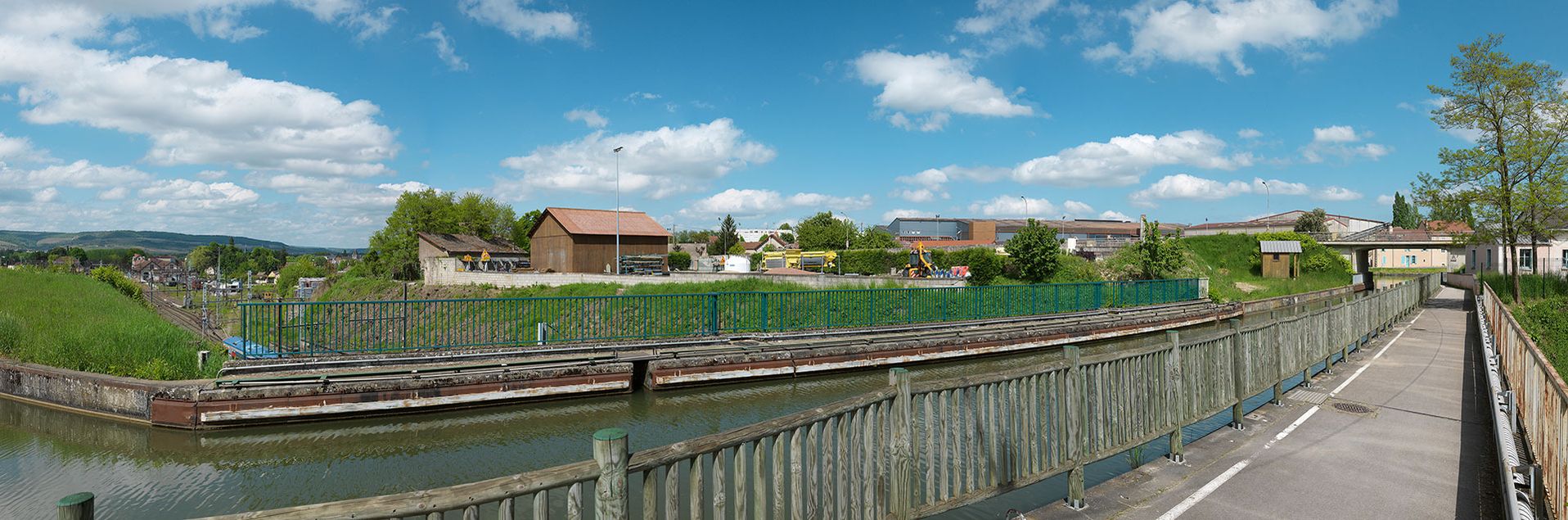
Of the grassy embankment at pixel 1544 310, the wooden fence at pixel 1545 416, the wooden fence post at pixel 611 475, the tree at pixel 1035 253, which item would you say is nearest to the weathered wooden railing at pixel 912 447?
the wooden fence post at pixel 611 475

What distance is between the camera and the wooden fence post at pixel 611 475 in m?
2.75

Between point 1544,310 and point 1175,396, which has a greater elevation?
point 1175,396

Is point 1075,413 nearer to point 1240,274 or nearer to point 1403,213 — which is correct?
point 1240,274

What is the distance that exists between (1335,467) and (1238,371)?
1.46 meters

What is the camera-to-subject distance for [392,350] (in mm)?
13422

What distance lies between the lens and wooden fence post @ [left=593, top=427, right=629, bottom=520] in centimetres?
275

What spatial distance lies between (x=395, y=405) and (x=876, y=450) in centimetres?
990

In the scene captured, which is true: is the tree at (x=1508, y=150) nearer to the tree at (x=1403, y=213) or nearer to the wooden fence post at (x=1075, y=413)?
the wooden fence post at (x=1075, y=413)

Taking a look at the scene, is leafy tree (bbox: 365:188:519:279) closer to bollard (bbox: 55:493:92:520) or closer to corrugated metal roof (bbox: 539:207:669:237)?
corrugated metal roof (bbox: 539:207:669:237)

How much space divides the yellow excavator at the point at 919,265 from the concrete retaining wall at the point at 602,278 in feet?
7.94

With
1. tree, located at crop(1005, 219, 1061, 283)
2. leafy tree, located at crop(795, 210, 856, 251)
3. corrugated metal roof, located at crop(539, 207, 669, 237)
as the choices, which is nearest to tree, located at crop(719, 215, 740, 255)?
leafy tree, located at crop(795, 210, 856, 251)

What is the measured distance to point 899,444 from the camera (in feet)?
13.8

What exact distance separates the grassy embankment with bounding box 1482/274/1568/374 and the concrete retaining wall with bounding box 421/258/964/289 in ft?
51.7

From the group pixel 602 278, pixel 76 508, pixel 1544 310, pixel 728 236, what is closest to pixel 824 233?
pixel 728 236
